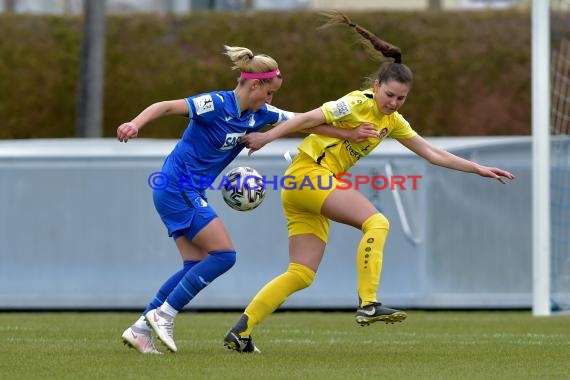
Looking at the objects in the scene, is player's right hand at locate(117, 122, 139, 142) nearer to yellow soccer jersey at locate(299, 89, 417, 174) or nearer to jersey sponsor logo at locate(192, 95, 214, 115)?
jersey sponsor logo at locate(192, 95, 214, 115)

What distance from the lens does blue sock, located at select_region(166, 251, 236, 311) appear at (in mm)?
8008

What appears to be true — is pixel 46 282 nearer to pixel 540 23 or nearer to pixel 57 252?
pixel 57 252

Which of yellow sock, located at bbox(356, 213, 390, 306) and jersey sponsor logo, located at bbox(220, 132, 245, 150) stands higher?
jersey sponsor logo, located at bbox(220, 132, 245, 150)

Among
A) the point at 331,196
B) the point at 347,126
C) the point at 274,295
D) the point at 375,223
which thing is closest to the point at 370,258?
the point at 375,223

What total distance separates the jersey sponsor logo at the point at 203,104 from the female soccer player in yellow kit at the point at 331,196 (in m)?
0.28

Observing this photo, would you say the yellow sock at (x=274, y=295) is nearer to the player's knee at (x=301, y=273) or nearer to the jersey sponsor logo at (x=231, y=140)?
the player's knee at (x=301, y=273)

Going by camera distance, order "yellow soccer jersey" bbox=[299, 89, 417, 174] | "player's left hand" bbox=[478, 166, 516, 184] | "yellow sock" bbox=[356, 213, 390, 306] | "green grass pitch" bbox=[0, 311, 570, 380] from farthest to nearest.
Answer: "player's left hand" bbox=[478, 166, 516, 184] → "yellow soccer jersey" bbox=[299, 89, 417, 174] → "yellow sock" bbox=[356, 213, 390, 306] → "green grass pitch" bbox=[0, 311, 570, 380]

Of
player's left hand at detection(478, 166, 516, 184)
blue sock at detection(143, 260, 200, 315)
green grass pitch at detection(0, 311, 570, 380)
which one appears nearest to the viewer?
green grass pitch at detection(0, 311, 570, 380)

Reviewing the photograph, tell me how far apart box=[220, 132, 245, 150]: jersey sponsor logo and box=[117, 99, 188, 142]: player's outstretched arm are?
35 cm

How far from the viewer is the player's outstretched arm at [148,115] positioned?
24.4 feet

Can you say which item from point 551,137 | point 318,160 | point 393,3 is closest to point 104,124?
point 393,3

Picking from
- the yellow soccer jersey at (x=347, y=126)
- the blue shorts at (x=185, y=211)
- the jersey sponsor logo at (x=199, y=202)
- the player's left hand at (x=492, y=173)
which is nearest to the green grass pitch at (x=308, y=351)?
the blue shorts at (x=185, y=211)

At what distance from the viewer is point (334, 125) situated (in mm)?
8141

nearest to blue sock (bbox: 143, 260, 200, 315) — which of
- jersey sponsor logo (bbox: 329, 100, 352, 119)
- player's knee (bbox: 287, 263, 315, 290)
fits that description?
player's knee (bbox: 287, 263, 315, 290)
